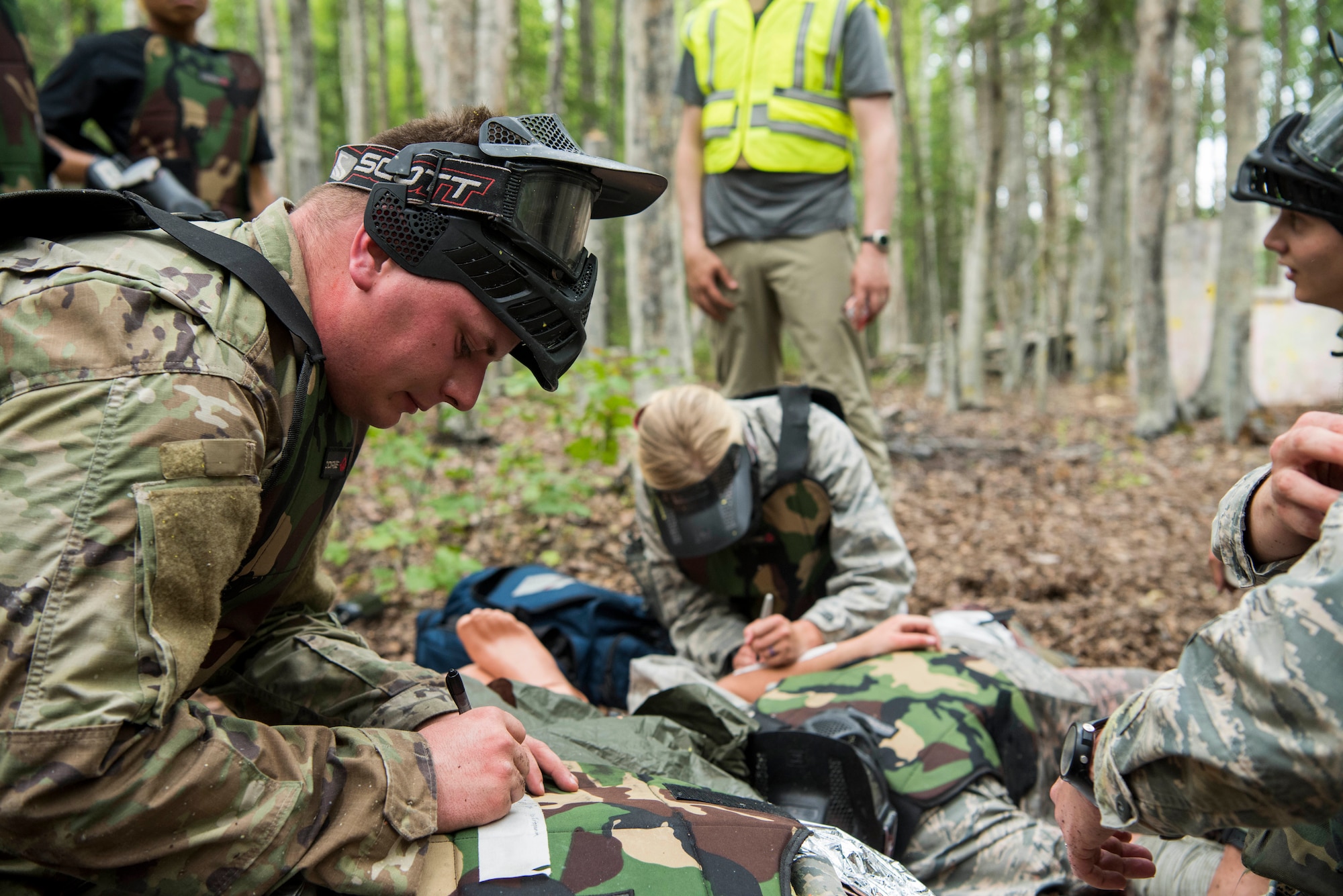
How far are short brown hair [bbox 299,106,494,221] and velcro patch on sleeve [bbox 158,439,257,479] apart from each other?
0.50 meters

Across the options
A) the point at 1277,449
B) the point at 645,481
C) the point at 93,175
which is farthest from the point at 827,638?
the point at 93,175

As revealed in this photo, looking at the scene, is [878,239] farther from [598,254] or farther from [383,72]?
[383,72]

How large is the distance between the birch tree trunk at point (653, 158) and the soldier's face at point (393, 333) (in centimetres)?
430

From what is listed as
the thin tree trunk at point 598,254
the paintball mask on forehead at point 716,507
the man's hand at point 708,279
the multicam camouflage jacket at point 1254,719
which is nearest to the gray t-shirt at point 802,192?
the man's hand at point 708,279

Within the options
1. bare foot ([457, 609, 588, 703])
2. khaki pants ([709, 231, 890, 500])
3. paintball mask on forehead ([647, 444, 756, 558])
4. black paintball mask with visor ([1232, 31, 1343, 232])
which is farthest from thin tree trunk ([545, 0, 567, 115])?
black paintball mask with visor ([1232, 31, 1343, 232])

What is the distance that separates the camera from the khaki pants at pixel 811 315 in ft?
13.7

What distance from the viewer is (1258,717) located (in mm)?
1154

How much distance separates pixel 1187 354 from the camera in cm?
1216

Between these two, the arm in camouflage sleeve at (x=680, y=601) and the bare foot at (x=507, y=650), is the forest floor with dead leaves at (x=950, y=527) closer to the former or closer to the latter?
the bare foot at (x=507, y=650)

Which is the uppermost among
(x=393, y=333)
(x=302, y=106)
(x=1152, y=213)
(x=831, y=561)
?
(x=302, y=106)

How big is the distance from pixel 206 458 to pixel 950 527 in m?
5.62

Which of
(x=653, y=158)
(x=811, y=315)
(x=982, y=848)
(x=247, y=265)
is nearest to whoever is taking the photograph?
(x=247, y=265)

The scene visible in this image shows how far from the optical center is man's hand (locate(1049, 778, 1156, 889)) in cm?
165

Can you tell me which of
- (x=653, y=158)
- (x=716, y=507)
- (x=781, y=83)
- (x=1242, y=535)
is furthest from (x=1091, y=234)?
(x=1242, y=535)
